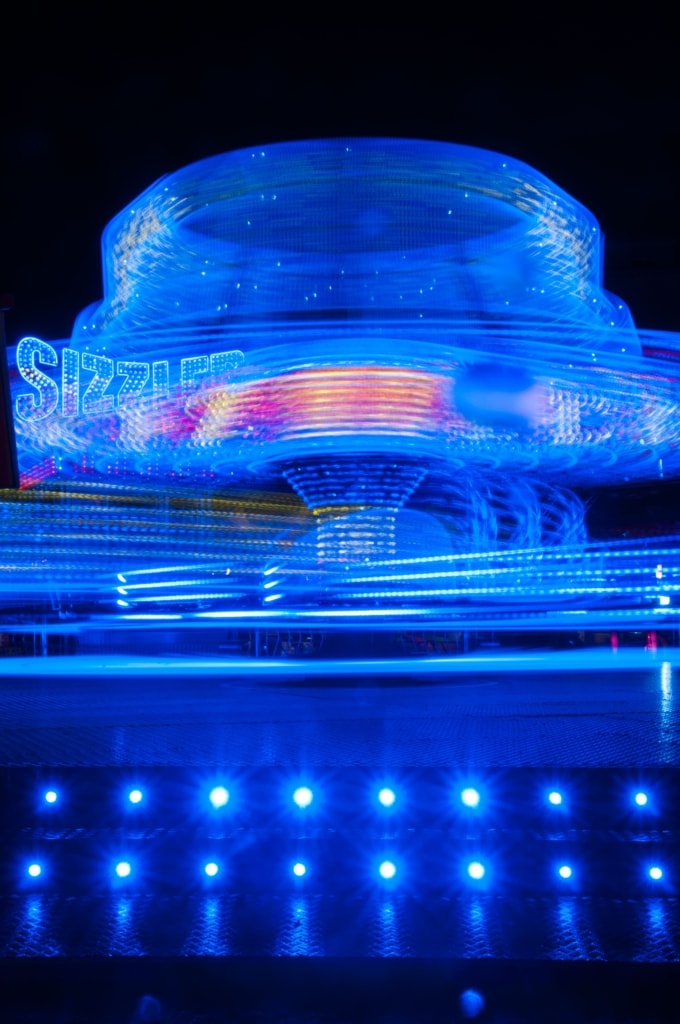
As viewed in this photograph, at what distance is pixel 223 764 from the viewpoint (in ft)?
14.0

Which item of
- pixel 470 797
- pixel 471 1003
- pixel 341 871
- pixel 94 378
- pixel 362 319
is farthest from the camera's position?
pixel 94 378

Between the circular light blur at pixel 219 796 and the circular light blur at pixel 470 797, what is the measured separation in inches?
39.6

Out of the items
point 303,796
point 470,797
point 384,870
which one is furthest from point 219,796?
point 470,797

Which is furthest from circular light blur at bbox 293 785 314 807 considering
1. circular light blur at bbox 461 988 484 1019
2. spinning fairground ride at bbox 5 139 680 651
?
spinning fairground ride at bbox 5 139 680 651

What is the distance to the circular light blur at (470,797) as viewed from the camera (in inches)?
163

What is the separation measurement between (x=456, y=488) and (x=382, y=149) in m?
3.65

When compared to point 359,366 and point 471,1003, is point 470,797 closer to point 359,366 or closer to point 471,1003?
point 471,1003

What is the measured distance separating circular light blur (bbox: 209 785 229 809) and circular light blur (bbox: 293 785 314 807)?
0.30 metres

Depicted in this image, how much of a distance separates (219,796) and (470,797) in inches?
42.1

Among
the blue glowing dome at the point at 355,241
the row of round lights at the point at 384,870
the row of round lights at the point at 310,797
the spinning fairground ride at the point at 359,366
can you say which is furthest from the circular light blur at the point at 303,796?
the blue glowing dome at the point at 355,241

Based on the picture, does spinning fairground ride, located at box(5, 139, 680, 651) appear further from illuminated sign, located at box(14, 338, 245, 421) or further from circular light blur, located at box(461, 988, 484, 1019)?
circular light blur, located at box(461, 988, 484, 1019)

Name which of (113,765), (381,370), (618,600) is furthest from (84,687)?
(618,600)

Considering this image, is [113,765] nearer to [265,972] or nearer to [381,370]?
[265,972]

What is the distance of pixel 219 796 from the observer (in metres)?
4.23
